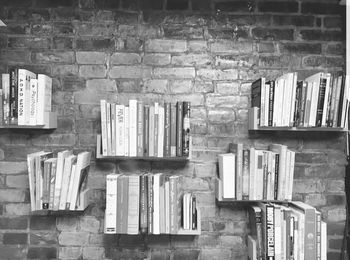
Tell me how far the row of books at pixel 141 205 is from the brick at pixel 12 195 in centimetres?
60

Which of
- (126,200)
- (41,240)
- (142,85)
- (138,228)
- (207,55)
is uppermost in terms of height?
(207,55)

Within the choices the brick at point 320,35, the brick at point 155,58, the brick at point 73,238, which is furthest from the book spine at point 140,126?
the brick at point 320,35

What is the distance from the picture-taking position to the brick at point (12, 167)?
2.05 meters

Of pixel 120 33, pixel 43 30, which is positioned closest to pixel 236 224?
pixel 120 33

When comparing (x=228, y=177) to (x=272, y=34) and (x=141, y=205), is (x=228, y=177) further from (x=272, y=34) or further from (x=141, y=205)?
(x=272, y=34)

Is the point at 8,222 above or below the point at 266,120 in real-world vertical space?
below

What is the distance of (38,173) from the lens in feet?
5.95

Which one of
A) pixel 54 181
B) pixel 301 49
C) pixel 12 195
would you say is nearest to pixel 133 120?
pixel 54 181

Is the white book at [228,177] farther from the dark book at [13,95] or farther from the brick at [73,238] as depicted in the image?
the dark book at [13,95]

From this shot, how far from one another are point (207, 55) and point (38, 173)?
1.18m

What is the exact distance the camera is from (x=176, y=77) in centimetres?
208

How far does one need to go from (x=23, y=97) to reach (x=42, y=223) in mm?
768

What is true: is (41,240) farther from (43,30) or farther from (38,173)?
(43,30)

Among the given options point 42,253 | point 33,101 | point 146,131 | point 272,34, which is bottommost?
point 42,253
